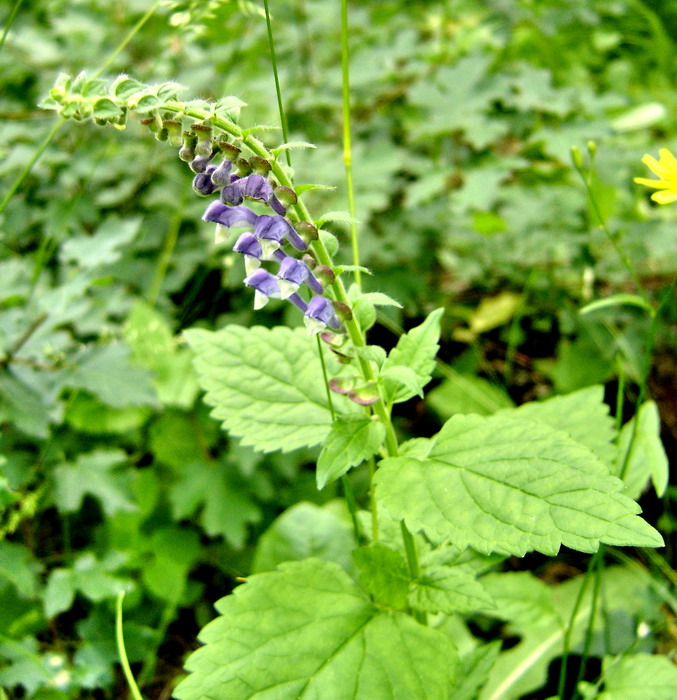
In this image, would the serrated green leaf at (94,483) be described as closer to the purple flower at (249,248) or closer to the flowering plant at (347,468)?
the flowering plant at (347,468)

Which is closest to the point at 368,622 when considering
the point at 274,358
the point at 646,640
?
the point at 274,358

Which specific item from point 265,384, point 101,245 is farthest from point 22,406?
point 265,384

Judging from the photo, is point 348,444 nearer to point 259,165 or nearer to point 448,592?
point 448,592

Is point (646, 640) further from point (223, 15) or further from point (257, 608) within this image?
point (223, 15)

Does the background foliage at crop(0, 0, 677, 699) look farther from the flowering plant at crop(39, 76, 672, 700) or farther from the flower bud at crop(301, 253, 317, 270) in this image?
the flower bud at crop(301, 253, 317, 270)

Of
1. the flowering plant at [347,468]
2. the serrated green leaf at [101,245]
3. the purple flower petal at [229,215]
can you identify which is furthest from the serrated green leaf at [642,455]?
the serrated green leaf at [101,245]
